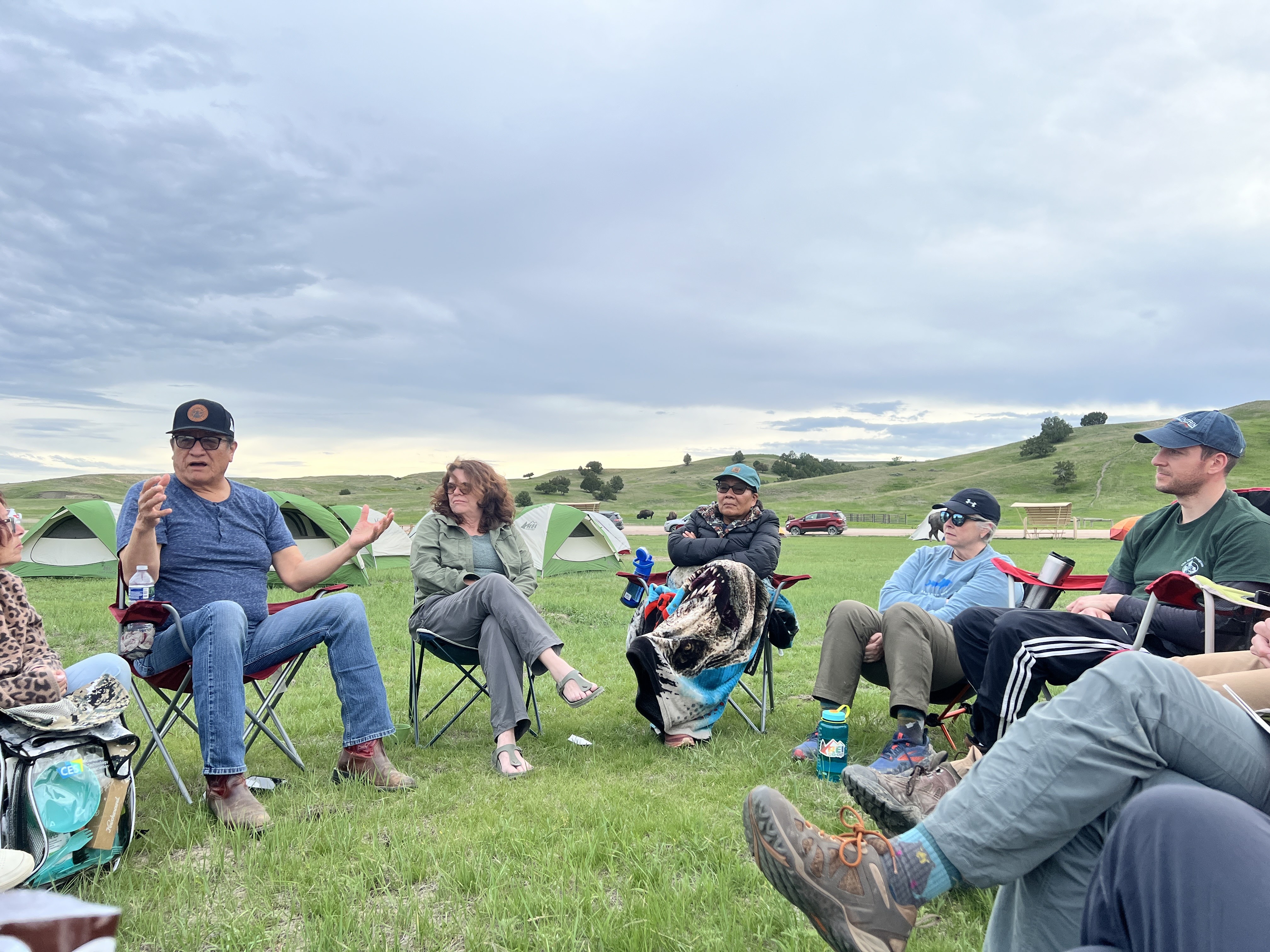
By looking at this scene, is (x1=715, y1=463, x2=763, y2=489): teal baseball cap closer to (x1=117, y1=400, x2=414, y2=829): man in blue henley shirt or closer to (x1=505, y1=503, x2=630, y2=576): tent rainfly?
(x1=117, y1=400, x2=414, y2=829): man in blue henley shirt

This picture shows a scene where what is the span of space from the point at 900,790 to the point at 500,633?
1.96 meters

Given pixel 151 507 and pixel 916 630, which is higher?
pixel 151 507

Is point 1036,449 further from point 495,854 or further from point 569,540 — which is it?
point 495,854

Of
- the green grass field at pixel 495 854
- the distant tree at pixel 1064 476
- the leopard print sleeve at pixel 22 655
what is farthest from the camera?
the distant tree at pixel 1064 476

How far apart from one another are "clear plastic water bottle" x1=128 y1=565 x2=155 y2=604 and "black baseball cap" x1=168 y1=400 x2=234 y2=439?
585mm

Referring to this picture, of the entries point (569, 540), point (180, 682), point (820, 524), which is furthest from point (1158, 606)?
point (820, 524)

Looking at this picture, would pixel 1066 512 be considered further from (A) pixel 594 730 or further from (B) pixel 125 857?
(B) pixel 125 857

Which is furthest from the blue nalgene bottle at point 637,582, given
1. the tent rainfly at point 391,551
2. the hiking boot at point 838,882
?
the tent rainfly at point 391,551

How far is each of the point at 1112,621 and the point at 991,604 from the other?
77 cm

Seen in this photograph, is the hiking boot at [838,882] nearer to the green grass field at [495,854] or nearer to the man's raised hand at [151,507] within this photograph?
the green grass field at [495,854]

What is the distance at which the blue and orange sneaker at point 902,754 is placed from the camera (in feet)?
10.2

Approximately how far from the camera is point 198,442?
3301mm

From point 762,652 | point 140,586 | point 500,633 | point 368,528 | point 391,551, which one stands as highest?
point 368,528

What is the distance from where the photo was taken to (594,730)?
418 centimetres
